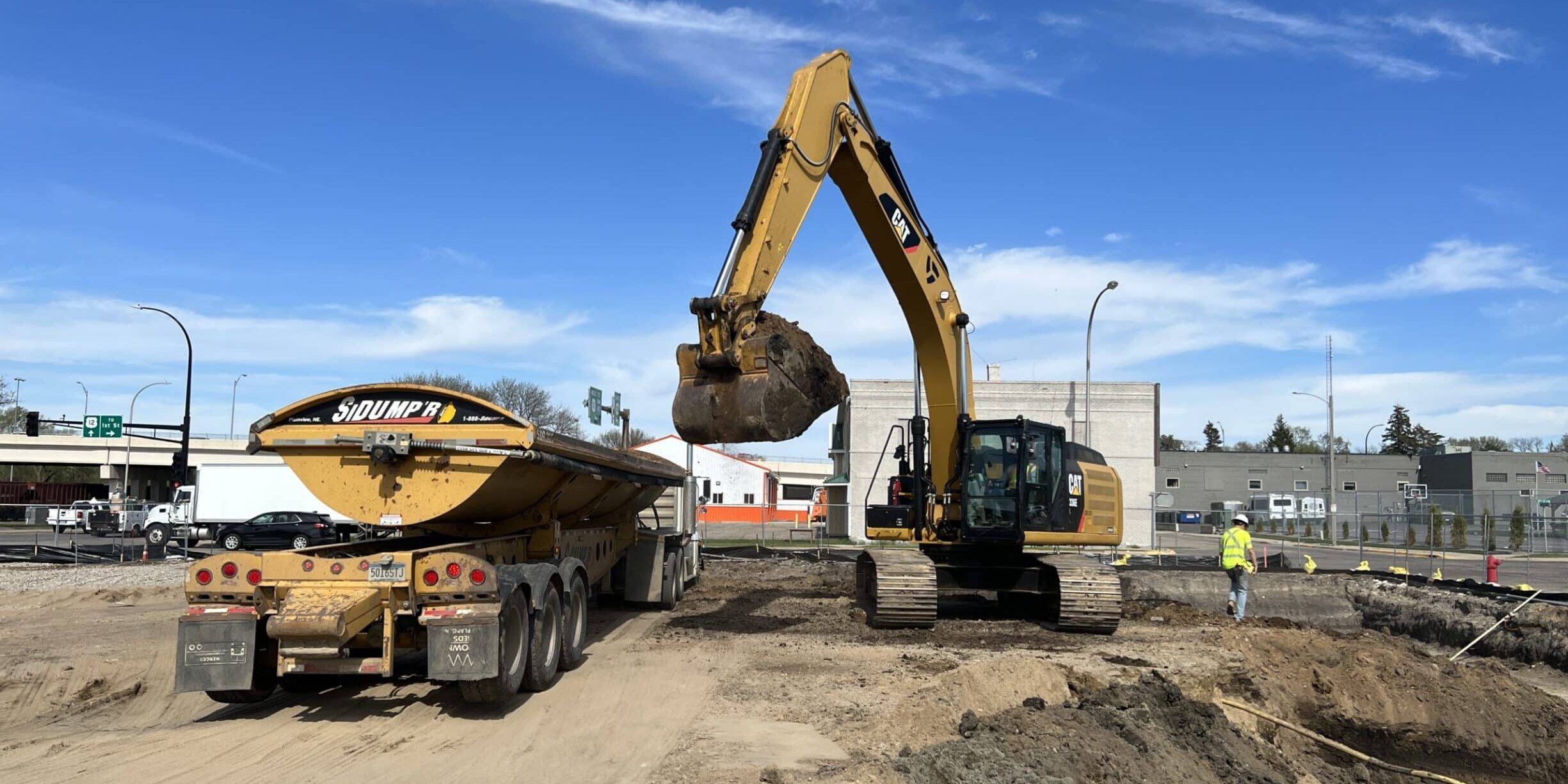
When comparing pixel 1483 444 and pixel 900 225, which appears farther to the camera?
pixel 1483 444

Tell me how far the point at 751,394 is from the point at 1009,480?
5.50m

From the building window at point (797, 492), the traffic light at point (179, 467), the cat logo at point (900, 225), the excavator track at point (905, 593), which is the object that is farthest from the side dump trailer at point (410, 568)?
the building window at point (797, 492)

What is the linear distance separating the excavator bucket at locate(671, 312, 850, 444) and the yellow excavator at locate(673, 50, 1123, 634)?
985 mm

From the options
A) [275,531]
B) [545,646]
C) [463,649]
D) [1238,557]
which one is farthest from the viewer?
[275,531]

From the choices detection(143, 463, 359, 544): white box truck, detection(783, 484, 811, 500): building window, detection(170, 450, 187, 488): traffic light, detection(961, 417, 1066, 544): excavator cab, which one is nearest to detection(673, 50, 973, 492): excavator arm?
detection(961, 417, 1066, 544): excavator cab

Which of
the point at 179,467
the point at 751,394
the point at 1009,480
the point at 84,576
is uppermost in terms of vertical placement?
the point at 751,394

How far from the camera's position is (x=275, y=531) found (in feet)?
109

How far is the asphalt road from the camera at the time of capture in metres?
26.1

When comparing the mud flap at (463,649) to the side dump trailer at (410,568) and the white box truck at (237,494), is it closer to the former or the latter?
the side dump trailer at (410,568)

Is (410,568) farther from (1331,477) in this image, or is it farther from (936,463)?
(1331,477)

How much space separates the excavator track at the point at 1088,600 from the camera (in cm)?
1380

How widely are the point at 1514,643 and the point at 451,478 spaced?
14055 mm

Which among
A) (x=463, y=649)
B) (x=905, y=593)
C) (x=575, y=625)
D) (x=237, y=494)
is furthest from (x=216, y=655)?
(x=237, y=494)

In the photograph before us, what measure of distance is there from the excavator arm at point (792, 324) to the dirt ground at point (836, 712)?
2.53 metres
